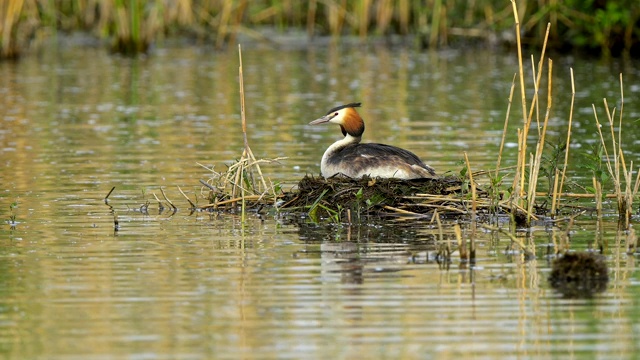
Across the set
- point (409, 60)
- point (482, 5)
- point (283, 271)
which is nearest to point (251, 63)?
point (409, 60)

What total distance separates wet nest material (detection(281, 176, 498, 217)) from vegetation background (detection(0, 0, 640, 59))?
659 inches

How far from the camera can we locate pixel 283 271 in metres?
8.40

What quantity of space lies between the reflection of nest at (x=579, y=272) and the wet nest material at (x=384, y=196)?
7.58ft

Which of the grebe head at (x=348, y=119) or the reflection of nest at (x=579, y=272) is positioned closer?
the reflection of nest at (x=579, y=272)

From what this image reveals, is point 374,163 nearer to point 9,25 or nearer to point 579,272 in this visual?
point 579,272

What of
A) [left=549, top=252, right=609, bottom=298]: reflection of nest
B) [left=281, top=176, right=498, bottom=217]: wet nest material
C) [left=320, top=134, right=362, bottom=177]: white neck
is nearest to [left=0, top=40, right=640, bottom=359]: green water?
[left=549, top=252, right=609, bottom=298]: reflection of nest

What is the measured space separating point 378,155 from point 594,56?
1913cm

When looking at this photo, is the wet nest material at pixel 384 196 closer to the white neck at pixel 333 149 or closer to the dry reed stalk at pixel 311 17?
the white neck at pixel 333 149

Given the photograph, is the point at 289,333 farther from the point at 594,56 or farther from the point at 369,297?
the point at 594,56

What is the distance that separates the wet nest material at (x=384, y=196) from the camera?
10.4 metres

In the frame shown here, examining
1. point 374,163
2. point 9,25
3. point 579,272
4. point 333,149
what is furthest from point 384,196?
point 9,25

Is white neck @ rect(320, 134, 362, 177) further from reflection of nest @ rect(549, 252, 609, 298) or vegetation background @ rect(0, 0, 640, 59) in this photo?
vegetation background @ rect(0, 0, 640, 59)

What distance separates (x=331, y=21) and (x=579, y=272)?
25.1m

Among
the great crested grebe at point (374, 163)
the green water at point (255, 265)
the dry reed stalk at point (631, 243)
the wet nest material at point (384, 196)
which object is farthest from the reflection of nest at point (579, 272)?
the great crested grebe at point (374, 163)
